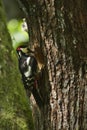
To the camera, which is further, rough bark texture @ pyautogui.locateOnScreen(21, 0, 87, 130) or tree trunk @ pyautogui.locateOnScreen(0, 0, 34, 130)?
rough bark texture @ pyautogui.locateOnScreen(21, 0, 87, 130)

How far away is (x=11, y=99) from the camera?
12.2 ft

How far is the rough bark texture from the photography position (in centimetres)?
379

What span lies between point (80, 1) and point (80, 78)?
0.61 meters

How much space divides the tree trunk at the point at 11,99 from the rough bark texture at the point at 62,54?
0.27 meters

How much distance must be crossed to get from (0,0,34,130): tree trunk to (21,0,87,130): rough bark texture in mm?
270

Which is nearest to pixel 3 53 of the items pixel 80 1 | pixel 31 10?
pixel 31 10

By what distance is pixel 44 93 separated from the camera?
13.5 ft

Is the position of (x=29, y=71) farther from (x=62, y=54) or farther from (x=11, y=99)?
(x=11, y=99)

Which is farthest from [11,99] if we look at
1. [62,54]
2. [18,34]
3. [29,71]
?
[18,34]

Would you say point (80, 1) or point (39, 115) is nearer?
point (80, 1)

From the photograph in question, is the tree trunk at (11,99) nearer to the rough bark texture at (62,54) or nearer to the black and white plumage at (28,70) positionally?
the rough bark texture at (62,54)

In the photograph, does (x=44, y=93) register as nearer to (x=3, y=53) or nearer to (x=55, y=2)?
(x=3, y=53)

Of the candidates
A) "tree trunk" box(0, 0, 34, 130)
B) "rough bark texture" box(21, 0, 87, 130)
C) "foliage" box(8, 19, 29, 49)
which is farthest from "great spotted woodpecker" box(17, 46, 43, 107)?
"tree trunk" box(0, 0, 34, 130)

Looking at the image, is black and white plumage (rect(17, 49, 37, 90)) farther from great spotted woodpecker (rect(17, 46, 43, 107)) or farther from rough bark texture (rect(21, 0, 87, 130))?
rough bark texture (rect(21, 0, 87, 130))
